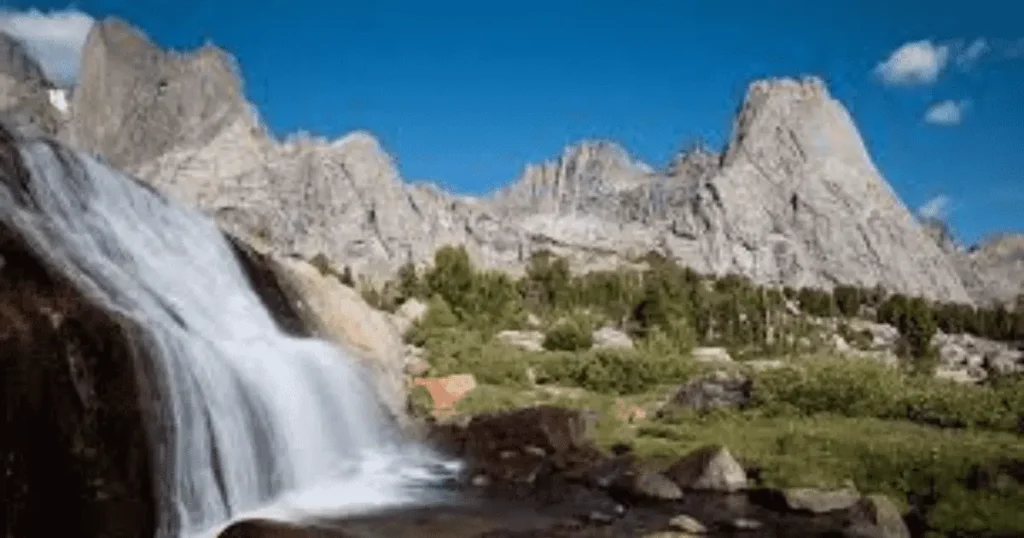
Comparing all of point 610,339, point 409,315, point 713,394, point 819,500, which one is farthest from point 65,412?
point 610,339

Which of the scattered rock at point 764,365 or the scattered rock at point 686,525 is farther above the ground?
the scattered rock at point 764,365

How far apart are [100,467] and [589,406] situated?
27.3 metres

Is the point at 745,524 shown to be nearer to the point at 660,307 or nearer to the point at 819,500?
the point at 819,500

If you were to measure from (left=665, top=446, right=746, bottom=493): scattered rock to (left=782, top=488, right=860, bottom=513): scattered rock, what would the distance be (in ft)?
8.09

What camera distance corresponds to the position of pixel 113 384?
25141 mm

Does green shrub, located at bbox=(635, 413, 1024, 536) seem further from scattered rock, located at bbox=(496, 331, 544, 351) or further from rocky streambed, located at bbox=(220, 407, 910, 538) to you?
scattered rock, located at bbox=(496, 331, 544, 351)

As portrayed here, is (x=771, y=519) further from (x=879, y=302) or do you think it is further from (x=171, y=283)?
(x=879, y=302)

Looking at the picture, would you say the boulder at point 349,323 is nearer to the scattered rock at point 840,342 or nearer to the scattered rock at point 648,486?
the scattered rock at point 648,486

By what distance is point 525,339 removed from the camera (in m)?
76.6

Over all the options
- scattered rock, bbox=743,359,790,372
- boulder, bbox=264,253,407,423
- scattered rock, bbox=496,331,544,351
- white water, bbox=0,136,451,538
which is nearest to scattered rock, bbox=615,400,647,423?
scattered rock, bbox=743,359,790,372

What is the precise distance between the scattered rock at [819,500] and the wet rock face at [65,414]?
16.7 m

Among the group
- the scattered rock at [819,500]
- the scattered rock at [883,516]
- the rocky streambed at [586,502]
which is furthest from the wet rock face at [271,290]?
the scattered rock at [883,516]

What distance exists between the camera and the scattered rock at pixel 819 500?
32.2 metres

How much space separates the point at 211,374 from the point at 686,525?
39.4ft
